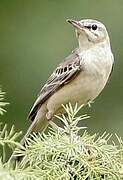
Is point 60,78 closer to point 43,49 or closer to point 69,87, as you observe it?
point 69,87

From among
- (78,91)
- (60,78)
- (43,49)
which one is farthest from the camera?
(43,49)

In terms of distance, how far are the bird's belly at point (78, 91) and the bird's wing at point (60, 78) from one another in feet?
0.10

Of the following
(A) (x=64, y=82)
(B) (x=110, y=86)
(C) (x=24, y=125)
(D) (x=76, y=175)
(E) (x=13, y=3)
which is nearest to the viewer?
(D) (x=76, y=175)

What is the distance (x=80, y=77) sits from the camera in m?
4.52

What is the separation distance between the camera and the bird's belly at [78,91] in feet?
14.6

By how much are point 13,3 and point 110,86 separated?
44.8 inches

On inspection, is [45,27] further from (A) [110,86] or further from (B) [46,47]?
(A) [110,86]

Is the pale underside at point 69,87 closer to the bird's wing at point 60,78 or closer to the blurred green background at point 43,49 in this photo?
the bird's wing at point 60,78

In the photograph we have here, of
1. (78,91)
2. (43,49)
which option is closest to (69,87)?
(78,91)

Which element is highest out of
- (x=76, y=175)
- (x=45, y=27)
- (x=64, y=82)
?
(x=45, y=27)

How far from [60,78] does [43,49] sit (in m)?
1.08

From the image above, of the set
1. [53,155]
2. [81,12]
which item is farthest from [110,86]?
[53,155]

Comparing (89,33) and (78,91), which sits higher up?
(89,33)

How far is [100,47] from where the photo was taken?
4.73 metres
